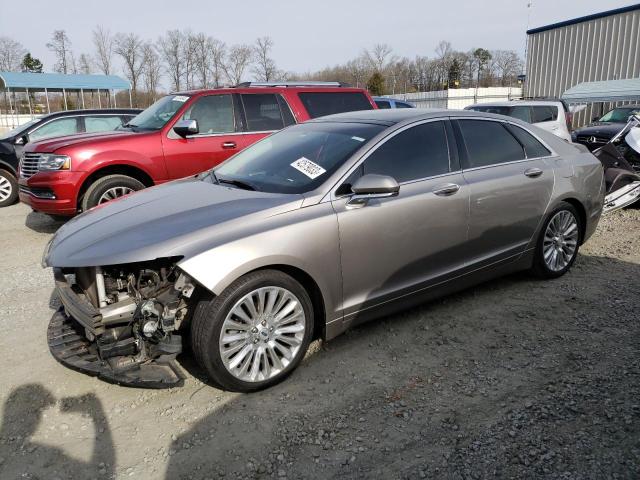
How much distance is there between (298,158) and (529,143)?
2.26 meters

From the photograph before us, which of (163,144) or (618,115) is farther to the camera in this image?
(618,115)

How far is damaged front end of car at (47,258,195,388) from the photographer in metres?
2.90

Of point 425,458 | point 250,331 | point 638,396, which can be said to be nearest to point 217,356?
point 250,331

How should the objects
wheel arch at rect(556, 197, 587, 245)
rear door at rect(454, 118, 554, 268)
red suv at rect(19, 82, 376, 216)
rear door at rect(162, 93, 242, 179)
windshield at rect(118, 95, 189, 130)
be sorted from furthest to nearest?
windshield at rect(118, 95, 189, 130) < rear door at rect(162, 93, 242, 179) < red suv at rect(19, 82, 376, 216) < wheel arch at rect(556, 197, 587, 245) < rear door at rect(454, 118, 554, 268)

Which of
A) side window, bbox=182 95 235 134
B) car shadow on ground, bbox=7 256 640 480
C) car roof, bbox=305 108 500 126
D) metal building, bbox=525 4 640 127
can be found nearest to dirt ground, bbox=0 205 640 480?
car shadow on ground, bbox=7 256 640 480

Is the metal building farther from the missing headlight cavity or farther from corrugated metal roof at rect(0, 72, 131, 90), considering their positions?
corrugated metal roof at rect(0, 72, 131, 90)

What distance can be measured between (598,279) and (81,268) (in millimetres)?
4548

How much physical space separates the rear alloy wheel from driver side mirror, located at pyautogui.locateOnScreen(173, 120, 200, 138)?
193 inches

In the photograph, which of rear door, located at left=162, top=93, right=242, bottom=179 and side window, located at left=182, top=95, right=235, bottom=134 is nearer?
rear door, located at left=162, top=93, right=242, bottom=179

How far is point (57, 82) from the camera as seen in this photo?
1267 inches

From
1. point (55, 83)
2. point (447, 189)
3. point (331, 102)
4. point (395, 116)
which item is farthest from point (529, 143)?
point (55, 83)

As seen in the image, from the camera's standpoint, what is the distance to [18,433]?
2818 mm

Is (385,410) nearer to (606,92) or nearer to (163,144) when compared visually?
(163,144)

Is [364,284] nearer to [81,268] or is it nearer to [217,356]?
[217,356]
